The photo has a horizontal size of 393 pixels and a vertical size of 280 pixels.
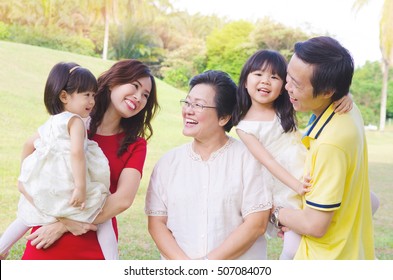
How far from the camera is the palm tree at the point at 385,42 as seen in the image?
40.0 ft

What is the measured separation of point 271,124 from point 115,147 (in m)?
0.52

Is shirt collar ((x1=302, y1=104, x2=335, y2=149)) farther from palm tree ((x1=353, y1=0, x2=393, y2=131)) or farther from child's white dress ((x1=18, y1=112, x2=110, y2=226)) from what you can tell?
palm tree ((x1=353, y1=0, x2=393, y2=131))

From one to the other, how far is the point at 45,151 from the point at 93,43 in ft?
42.9

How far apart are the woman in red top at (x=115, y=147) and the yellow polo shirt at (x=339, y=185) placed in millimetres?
562

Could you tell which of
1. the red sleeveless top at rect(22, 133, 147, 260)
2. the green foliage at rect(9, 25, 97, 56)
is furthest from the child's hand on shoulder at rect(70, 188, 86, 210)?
the green foliage at rect(9, 25, 97, 56)

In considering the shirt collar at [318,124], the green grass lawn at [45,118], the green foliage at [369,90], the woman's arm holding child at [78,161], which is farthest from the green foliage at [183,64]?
the shirt collar at [318,124]

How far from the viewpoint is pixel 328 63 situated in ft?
5.04

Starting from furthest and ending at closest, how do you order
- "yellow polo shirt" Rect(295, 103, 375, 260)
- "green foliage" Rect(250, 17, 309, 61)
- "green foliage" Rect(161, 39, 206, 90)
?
"green foliage" Rect(250, 17, 309, 61) → "green foliage" Rect(161, 39, 206, 90) → "yellow polo shirt" Rect(295, 103, 375, 260)

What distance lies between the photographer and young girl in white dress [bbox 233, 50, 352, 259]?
1798mm

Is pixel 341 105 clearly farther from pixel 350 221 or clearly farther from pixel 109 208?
pixel 109 208

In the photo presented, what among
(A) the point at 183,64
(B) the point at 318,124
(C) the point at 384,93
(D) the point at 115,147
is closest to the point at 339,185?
(B) the point at 318,124

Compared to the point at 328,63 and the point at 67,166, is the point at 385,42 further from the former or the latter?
the point at 67,166

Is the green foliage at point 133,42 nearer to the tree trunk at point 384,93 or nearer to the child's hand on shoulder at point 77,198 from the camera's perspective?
the tree trunk at point 384,93

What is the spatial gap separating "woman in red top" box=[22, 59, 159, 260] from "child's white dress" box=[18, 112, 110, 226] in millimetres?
38
